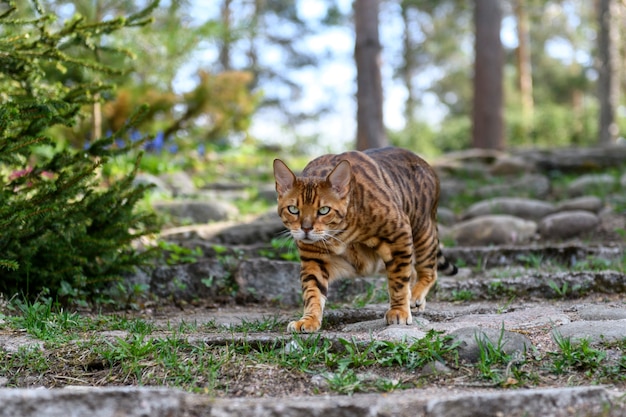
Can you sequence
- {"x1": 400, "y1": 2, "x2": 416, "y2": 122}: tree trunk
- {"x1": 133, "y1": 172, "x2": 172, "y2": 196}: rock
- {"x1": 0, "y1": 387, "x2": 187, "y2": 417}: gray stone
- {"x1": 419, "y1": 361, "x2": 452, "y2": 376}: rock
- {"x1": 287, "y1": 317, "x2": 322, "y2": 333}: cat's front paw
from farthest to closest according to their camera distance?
{"x1": 400, "y1": 2, "x2": 416, "y2": 122}: tree trunk
{"x1": 133, "y1": 172, "x2": 172, "y2": 196}: rock
{"x1": 287, "y1": 317, "x2": 322, "y2": 333}: cat's front paw
{"x1": 419, "y1": 361, "x2": 452, "y2": 376}: rock
{"x1": 0, "y1": 387, "x2": 187, "y2": 417}: gray stone

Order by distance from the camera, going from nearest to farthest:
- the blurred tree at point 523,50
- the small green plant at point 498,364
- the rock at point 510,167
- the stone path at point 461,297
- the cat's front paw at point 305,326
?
the stone path at point 461,297
the small green plant at point 498,364
the cat's front paw at point 305,326
the rock at point 510,167
the blurred tree at point 523,50

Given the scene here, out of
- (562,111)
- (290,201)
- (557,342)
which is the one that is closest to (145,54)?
(290,201)

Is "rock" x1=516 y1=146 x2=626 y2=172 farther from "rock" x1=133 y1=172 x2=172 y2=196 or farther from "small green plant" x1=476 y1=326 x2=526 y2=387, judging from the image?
"small green plant" x1=476 y1=326 x2=526 y2=387

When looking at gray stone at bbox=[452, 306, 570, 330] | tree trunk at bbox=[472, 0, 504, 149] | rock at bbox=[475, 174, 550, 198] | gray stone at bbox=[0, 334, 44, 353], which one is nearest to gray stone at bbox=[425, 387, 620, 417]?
gray stone at bbox=[452, 306, 570, 330]

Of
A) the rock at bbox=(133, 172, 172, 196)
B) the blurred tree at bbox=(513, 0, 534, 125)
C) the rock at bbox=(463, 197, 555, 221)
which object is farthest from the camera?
the blurred tree at bbox=(513, 0, 534, 125)

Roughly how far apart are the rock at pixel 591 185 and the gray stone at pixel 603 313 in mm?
5309

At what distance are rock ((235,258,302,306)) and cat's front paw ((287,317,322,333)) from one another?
1.52 metres

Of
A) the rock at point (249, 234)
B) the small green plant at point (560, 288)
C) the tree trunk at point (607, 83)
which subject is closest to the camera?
the small green plant at point (560, 288)

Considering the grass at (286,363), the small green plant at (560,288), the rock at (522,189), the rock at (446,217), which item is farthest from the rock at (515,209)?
the grass at (286,363)

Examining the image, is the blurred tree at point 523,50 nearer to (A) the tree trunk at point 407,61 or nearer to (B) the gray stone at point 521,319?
(A) the tree trunk at point 407,61

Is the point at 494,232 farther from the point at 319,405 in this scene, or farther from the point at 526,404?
the point at 319,405

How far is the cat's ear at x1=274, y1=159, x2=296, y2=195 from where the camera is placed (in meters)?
4.12

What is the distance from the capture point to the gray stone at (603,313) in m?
A: 3.99

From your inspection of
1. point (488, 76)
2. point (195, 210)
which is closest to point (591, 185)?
point (488, 76)
